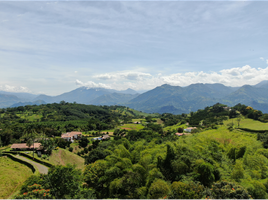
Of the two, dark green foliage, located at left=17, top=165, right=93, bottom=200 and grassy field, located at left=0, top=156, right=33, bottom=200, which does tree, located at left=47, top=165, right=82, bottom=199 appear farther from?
grassy field, located at left=0, top=156, right=33, bottom=200

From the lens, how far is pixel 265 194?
11328 mm

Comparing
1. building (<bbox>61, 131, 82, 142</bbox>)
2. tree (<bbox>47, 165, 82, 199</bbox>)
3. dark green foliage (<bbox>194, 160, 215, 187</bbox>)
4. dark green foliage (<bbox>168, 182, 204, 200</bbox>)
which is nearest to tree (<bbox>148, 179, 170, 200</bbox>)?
dark green foliage (<bbox>168, 182, 204, 200</bbox>)

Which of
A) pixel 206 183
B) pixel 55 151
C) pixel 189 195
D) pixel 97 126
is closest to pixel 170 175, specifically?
pixel 206 183

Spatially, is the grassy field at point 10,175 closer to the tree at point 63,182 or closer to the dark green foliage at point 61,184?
the dark green foliage at point 61,184

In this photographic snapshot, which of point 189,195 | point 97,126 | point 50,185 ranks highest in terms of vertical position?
point 189,195

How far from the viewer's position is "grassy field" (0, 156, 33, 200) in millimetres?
18559

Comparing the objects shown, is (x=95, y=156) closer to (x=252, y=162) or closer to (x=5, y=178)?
(x=5, y=178)

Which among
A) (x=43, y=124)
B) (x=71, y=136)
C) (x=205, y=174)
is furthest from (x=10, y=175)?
(x=43, y=124)

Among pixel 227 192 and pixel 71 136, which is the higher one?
pixel 227 192

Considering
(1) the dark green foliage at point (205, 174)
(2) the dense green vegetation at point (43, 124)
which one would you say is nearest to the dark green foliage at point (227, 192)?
(1) the dark green foliage at point (205, 174)

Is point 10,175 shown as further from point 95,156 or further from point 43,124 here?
point 43,124

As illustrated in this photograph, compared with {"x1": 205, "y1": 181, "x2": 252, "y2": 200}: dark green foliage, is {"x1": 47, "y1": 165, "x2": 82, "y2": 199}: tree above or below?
A: below

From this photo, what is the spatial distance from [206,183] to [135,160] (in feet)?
27.2

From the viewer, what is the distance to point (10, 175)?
21.6 metres
